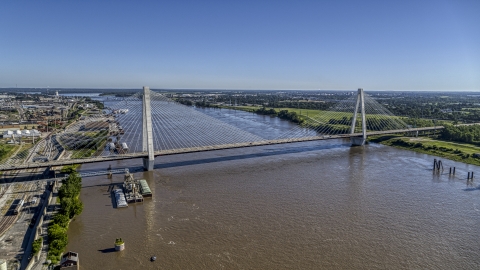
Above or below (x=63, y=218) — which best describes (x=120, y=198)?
below

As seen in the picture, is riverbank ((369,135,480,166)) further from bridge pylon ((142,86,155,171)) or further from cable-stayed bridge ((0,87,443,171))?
bridge pylon ((142,86,155,171))

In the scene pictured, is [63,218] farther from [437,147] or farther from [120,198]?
[437,147]

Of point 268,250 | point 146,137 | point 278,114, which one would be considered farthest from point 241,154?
point 278,114

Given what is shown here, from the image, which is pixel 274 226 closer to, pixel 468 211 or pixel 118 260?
pixel 118 260

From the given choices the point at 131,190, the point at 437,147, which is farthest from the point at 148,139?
the point at 437,147

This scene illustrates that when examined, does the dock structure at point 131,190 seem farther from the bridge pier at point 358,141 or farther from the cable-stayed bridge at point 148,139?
the bridge pier at point 358,141

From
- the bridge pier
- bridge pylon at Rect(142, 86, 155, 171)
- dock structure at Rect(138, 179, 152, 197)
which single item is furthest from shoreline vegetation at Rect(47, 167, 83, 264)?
the bridge pier

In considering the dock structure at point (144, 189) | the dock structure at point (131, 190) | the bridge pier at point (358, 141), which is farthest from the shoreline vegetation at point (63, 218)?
the bridge pier at point (358, 141)
